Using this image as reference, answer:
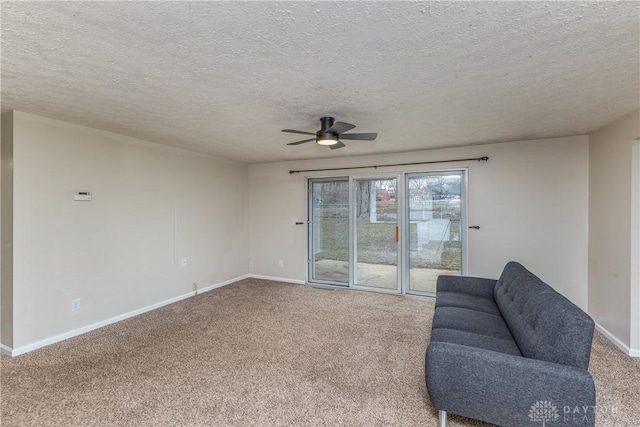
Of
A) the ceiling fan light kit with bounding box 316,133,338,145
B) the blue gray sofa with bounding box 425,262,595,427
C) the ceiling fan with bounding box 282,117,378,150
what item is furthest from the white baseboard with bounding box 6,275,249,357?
the blue gray sofa with bounding box 425,262,595,427

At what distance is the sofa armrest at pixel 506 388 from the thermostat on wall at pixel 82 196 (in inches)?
149

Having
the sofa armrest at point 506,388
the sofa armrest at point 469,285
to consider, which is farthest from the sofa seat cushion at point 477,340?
the sofa armrest at point 469,285

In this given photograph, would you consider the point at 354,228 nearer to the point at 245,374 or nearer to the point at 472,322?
the point at 472,322

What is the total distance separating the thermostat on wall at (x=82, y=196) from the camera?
128 inches

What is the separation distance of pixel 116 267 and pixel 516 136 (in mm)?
5339

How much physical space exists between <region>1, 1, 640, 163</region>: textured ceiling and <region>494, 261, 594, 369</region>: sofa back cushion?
1.54 meters

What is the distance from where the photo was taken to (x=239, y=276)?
579 cm

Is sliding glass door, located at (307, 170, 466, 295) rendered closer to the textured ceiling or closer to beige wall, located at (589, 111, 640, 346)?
beige wall, located at (589, 111, 640, 346)

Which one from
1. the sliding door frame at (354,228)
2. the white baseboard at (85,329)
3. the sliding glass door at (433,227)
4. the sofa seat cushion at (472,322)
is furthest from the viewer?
the sliding door frame at (354,228)

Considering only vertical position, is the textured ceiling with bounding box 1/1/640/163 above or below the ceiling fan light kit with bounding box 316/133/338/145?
above

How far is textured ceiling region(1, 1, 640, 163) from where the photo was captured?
1.42 metres

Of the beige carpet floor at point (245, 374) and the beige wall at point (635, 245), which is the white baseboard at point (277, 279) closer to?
the beige carpet floor at point (245, 374)

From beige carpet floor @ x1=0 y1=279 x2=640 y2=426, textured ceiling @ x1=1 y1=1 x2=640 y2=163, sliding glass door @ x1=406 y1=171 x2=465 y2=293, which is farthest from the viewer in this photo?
sliding glass door @ x1=406 y1=171 x2=465 y2=293

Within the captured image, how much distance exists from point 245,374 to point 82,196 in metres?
2.68
